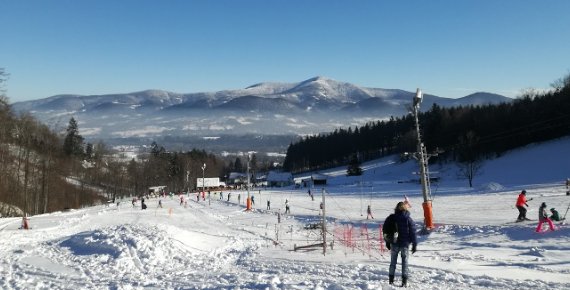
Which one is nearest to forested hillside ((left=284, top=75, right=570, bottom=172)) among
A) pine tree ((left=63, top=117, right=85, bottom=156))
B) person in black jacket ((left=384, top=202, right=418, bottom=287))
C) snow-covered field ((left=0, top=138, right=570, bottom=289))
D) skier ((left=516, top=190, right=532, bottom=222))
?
skier ((left=516, top=190, right=532, bottom=222))

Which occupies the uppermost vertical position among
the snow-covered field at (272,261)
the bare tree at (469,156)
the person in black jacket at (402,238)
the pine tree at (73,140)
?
the pine tree at (73,140)

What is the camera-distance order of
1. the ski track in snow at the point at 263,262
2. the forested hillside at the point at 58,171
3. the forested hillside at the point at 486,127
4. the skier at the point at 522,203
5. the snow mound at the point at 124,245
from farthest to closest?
the forested hillside at the point at 486,127 → the forested hillside at the point at 58,171 → the skier at the point at 522,203 → the snow mound at the point at 124,245 → the ski track in snow at the point at 263,262

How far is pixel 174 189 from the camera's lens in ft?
452

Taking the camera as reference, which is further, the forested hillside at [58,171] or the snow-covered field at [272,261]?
the forested hillside at [58,171]

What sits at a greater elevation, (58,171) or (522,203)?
(58,171)

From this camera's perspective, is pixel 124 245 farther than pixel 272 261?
Yes

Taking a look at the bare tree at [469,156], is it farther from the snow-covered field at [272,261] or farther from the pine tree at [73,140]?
the pine tree at [73,140]

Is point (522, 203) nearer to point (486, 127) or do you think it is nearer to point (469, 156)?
point (469, 156)

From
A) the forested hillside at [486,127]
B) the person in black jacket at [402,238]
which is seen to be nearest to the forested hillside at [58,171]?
the person in black jacket at [402,238]

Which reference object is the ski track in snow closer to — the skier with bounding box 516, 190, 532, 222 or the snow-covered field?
the snow-covered field

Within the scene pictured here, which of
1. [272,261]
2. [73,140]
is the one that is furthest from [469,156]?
[73,140]

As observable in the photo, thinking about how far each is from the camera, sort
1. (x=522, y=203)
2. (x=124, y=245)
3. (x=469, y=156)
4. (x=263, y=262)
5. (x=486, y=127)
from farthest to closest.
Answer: (x=486, y=127) < (x=469, y=156) < (x=522, y=203) < (x=124, y=245) < (x=263, y=262)

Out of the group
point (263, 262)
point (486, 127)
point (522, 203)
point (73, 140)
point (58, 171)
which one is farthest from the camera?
point (73, 140)

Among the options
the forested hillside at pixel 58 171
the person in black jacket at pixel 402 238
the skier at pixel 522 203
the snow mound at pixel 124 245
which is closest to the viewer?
the person in black jacket at pixel 402 238
